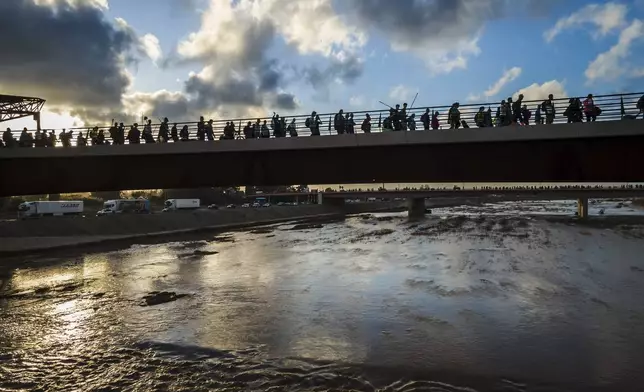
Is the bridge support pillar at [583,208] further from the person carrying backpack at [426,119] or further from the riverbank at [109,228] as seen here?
the person carrying backpack at [426,119]

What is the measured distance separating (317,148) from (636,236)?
47.4m

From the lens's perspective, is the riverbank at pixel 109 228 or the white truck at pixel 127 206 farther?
the white truck at pixel 127 206

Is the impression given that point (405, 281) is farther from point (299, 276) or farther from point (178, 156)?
point (178, 156)

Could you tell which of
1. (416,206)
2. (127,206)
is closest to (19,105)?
(127,206)

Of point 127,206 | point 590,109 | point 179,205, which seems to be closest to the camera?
point 590,109

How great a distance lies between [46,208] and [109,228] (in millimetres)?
20374

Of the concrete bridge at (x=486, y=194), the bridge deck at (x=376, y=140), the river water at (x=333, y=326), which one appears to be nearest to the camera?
the river water at (x=333, y=326)

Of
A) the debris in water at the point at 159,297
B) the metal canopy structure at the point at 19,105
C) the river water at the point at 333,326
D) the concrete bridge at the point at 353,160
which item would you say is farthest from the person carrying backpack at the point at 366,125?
the metal canopy structure at the point at 19,105

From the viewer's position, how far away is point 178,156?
88.0 feet

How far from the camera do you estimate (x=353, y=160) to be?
24625mm

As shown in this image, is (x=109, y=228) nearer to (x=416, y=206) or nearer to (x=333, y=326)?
(x=333, y=326)

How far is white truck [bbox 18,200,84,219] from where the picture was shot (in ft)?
241

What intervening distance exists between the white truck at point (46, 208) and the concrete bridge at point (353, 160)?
51.7 metres

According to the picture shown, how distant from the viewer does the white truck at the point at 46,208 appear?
7357 cm
